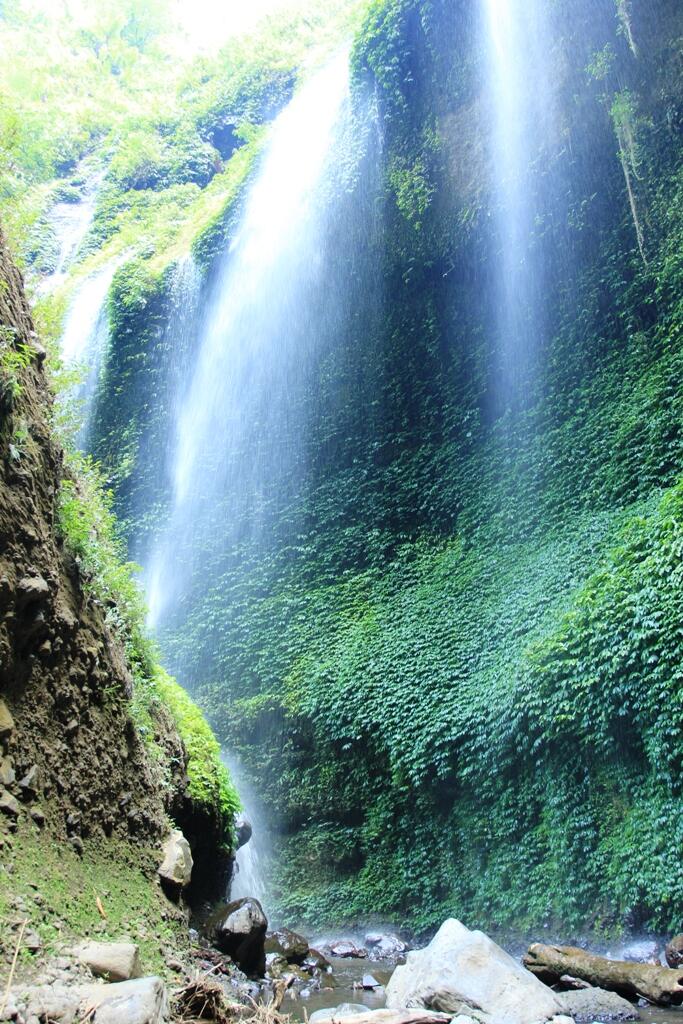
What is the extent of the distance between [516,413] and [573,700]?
560 centimetres

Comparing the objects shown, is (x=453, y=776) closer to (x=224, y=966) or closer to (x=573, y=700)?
(x=573, y=700)

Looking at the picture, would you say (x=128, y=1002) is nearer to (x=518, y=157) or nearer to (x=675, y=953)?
(x=675, y=953)

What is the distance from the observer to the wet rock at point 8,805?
3.82 meters

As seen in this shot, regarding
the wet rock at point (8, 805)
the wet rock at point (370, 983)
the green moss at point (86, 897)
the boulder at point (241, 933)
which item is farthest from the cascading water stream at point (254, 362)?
the wet rock at point (8, 805)

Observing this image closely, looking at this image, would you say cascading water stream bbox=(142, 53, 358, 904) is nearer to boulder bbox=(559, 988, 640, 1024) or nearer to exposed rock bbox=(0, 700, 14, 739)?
boulder bbox=(559, 988, 640, 1024)

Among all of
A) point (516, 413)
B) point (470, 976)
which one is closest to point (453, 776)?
point (470, 976)

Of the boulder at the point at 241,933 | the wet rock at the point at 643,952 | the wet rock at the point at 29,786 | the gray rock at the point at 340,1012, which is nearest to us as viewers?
the wet rock at the point at 29,786

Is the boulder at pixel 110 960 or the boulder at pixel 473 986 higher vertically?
the boulder at pixel 110 960

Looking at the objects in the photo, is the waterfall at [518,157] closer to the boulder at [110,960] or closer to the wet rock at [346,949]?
the wet rock at [346,949]

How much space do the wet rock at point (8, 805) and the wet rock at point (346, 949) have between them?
285 inches

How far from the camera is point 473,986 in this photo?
593cm

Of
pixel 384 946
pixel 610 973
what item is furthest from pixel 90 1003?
pixel 384 946

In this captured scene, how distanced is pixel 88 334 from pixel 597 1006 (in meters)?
17.5

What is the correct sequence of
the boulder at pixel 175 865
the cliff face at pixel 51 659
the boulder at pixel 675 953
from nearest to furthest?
1. the cliff face at pixel 51 659
2. the boulder at pixel 175 865
3. the boulder at pixel 675 953
